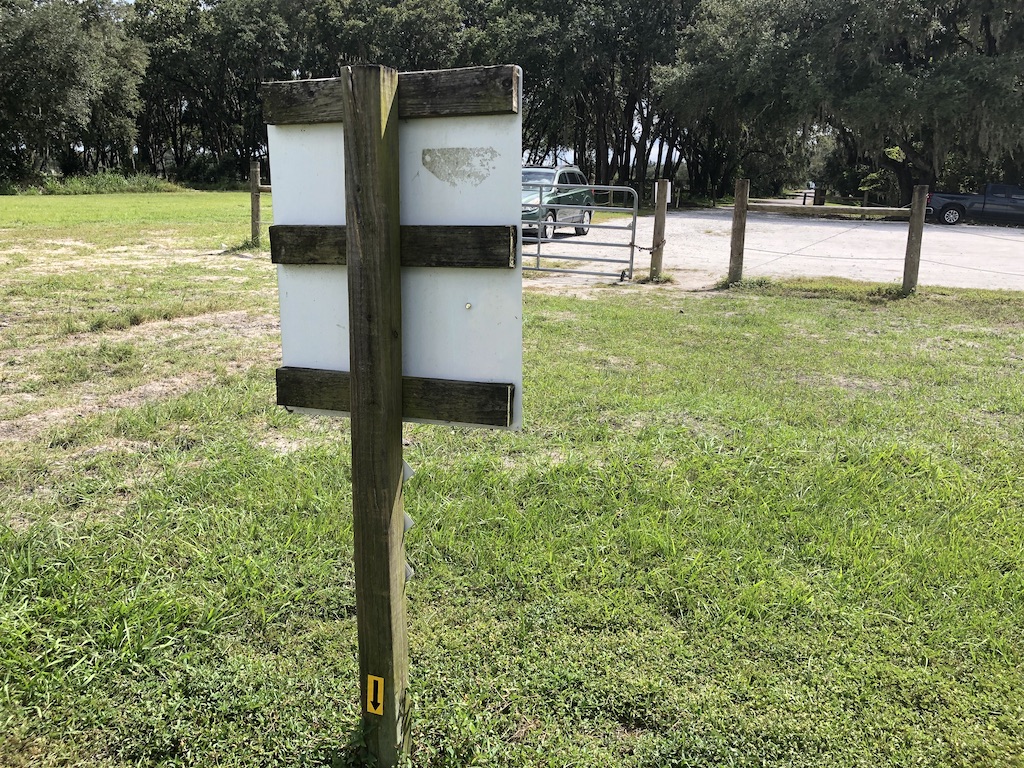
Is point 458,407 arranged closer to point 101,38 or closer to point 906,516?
point 906,516

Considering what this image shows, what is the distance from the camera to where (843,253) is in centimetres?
1542

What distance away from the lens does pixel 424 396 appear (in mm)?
1866

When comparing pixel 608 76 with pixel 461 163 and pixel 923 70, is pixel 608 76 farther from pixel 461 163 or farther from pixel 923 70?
pixel 461 163

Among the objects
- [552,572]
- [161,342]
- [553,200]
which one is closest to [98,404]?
[161,342]

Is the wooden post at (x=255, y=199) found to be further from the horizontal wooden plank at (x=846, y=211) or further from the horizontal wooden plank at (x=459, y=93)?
the horizontal wooden plank at (x=459, y=93)

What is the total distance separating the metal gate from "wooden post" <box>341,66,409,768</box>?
9.41 metres

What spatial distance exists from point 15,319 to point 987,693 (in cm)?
794

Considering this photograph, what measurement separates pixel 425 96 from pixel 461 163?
0.52 feet

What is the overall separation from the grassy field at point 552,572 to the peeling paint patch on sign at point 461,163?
1519 millimetres

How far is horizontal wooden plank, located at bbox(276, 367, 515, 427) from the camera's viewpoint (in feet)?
5.96

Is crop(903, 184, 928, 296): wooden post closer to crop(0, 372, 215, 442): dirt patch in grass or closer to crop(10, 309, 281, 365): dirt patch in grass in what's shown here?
crop(10, 309, 281, 365): dirt patch in grass

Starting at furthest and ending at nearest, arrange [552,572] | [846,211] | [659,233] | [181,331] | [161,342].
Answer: [659,233] < [846,211] < [181,331] < [161,342] < [552,572]

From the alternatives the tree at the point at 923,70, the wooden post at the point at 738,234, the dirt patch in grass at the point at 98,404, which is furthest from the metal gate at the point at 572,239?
the tree at the point at 923,70

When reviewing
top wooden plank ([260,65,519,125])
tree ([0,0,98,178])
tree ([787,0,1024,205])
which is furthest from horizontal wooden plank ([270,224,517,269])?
tree ([0,0,98,178])
